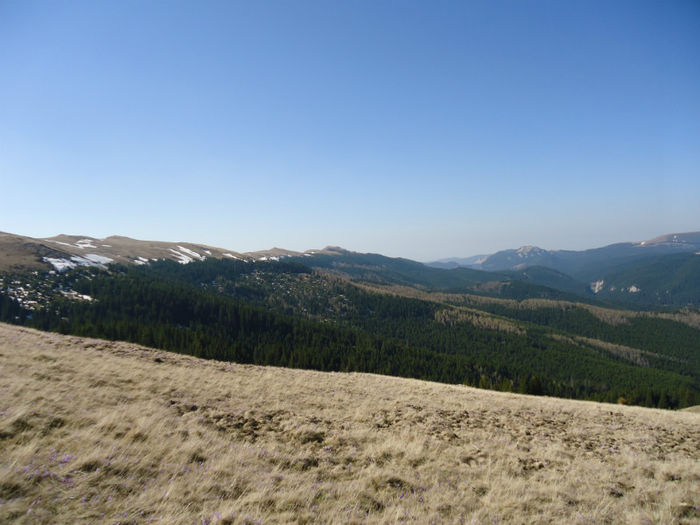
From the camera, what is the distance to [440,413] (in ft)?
54.0

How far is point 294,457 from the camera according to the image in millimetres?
9297

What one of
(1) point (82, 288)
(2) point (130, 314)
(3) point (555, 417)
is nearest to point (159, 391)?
(3) point (555, 417)

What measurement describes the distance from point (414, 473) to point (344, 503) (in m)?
3.30

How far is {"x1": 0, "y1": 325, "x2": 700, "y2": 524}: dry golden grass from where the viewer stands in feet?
20.0

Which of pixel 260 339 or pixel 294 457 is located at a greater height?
pixel 294 457

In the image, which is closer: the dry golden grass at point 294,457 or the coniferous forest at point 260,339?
the dry golden grass at point 294,457

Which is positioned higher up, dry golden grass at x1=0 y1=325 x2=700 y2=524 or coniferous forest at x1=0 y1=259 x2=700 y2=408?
dry golden grass at x1=0 y1=325 x2=700 y2=524

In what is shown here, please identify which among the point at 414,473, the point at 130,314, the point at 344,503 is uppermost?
the point at 344,503

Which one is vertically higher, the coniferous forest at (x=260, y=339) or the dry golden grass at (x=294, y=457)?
the dry golden grass at (x=294, y=457)

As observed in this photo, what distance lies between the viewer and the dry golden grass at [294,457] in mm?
6094

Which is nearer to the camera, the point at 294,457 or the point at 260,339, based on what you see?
the point at 294,457

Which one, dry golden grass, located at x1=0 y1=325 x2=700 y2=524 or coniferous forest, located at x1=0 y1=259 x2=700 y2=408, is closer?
dry golden grass, located at x1=0 y1=325 x2=700 y2=524

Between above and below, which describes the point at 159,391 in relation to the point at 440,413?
above

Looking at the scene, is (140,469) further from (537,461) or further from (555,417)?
(555,417)
